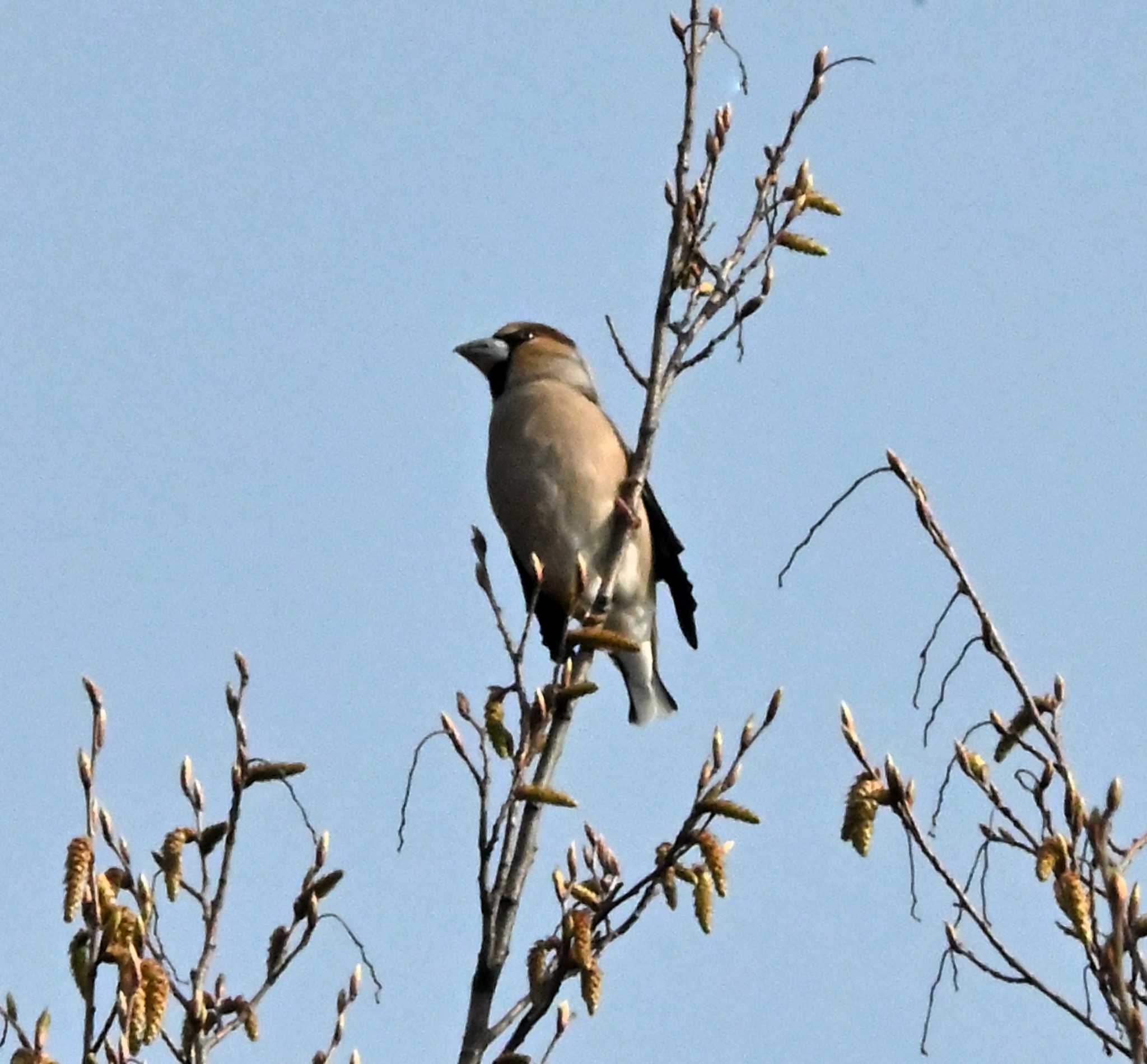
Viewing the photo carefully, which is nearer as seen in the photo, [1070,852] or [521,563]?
[1070,852]

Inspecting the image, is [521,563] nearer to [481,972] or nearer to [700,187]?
[700,187]

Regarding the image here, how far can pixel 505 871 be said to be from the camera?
399 centimetres

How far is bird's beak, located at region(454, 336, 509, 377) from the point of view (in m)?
7.35

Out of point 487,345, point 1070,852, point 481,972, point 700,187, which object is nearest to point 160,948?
point 481,972

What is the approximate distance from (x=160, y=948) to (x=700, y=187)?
2341 mm

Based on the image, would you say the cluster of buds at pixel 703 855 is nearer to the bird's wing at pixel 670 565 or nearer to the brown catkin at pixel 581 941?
the brown catkin at pixel 581 941

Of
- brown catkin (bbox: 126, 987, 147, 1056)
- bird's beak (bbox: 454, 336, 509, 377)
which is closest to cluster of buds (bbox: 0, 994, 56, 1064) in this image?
brown catkin (bbox: 126, 987, 147, 1056)

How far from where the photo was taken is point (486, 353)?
738 centimetres

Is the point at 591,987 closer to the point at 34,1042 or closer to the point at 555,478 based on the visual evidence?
the point at 34,1042

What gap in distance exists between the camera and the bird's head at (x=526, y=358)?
7.13m

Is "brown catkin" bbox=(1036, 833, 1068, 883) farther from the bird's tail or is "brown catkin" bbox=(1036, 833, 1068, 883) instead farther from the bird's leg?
the bird's tail

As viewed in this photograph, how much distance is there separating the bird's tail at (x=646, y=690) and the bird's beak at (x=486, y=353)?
1201mm

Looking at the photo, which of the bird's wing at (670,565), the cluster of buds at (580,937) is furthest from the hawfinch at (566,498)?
the cluster of buds at (580,937)

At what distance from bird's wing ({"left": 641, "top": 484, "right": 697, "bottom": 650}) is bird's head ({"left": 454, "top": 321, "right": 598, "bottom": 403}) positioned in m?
0.54
